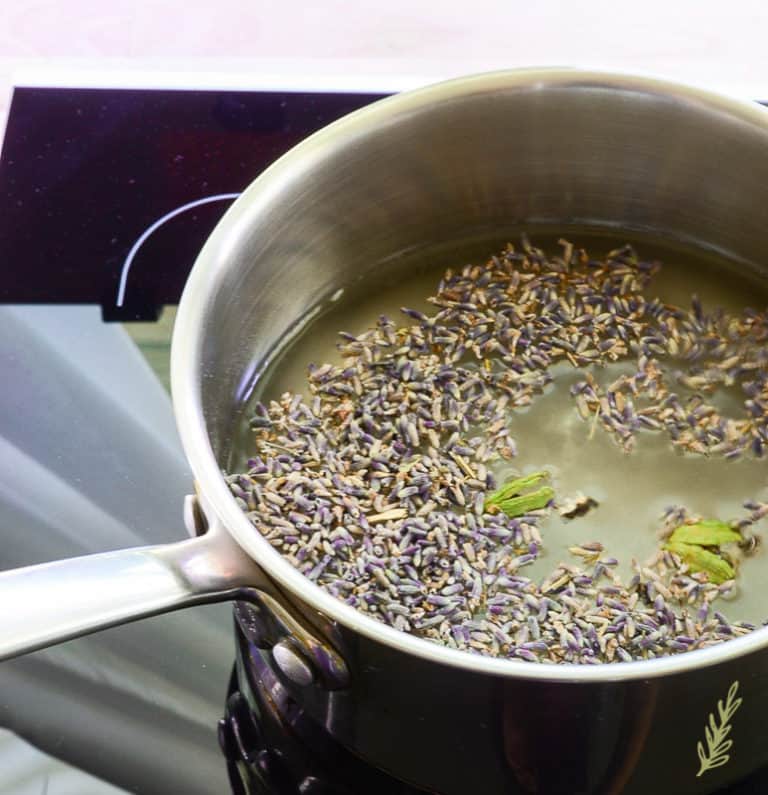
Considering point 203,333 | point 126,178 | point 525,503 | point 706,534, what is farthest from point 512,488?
point 126,178

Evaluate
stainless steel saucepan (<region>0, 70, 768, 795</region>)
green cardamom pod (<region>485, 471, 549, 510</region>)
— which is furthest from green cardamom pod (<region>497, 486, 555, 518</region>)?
stainless steel saucepan (<region>0, 70, 768, 795</region>)

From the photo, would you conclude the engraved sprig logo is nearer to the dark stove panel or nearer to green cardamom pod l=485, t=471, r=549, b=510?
green cardamom pod l=485, t=471, r=549, b=510

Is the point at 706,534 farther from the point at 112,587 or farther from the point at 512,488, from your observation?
the point at 112,587

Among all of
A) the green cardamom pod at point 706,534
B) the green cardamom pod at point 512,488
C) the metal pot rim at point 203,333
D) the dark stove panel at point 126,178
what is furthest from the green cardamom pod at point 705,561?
the dark stove panel at point 126,178

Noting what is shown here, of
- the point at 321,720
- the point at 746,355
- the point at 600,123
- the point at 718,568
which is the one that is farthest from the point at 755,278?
the point at 321,720

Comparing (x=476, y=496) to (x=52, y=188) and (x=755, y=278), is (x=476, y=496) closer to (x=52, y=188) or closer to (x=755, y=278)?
(x=755, y=278)
